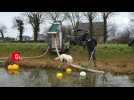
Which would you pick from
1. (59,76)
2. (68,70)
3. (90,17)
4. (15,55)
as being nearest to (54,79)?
(59,76)

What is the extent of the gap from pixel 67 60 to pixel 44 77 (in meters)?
0.36

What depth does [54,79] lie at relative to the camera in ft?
13.0

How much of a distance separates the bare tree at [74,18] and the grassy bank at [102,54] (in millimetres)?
280

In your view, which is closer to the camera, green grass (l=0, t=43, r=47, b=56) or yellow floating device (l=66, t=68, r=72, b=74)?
green grass (l=0, t=43, r=47, b=56)

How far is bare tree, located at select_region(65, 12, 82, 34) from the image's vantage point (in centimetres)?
369

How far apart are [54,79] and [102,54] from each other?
698mm

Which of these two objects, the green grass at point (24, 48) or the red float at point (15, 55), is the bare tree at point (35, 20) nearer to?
the green grass at point (24, 48)

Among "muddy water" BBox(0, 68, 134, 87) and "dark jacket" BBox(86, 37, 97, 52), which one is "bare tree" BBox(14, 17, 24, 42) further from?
"dark jacket" BBox(86, 37, 97, 52)

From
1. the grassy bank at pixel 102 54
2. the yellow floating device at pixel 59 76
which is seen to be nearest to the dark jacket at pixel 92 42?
the grassy bank at pixel 102 54

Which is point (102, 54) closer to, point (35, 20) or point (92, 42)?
point (92, 42)

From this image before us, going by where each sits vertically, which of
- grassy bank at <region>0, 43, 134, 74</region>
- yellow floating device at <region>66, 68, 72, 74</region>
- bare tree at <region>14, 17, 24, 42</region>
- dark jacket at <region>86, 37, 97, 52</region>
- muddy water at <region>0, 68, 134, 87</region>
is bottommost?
muddy water at <region>0, 68, 134, 87</region>

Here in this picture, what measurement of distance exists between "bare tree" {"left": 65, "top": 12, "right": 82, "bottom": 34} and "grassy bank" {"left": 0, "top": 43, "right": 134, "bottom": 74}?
11.0 inches

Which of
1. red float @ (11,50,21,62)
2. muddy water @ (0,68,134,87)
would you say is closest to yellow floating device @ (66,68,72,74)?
muddy water @ (0,68,134,87)
